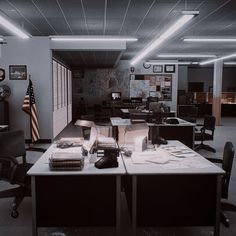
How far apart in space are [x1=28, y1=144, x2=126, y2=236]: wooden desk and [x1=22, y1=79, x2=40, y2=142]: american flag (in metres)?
5.26

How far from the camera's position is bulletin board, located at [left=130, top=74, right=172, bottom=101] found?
15057 millimetres

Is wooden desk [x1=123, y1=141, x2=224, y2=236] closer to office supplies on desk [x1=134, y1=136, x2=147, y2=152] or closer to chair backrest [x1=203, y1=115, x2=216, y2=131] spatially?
office supplies on desk [x1=134, y1=136, x2=147, y2=152]

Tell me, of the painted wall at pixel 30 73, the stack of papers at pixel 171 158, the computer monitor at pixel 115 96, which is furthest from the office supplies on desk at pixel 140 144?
the computer monitor at pixel 115 96

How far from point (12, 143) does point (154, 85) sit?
37.0 ft

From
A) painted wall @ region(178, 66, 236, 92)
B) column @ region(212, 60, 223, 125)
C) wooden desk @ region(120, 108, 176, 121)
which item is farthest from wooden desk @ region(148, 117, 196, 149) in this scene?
painted wall @ region(178, 66, 236, 92)

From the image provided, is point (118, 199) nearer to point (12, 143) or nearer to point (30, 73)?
point (12, 143)

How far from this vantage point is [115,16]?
6.46 meters

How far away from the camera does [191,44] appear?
10.5 meters

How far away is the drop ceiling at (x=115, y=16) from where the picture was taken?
219 inches

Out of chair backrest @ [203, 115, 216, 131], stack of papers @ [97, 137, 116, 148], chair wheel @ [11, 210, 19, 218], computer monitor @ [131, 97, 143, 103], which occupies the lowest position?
chair wheel @ [11, 210, 19, 218]

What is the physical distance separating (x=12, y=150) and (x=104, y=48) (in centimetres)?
564

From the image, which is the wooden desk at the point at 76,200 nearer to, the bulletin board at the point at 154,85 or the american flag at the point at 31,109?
the american flag at the point at 31,109

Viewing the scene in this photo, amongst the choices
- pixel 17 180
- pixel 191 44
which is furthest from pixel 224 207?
pixel 191 44

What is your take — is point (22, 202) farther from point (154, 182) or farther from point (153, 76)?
point (153, 76)
